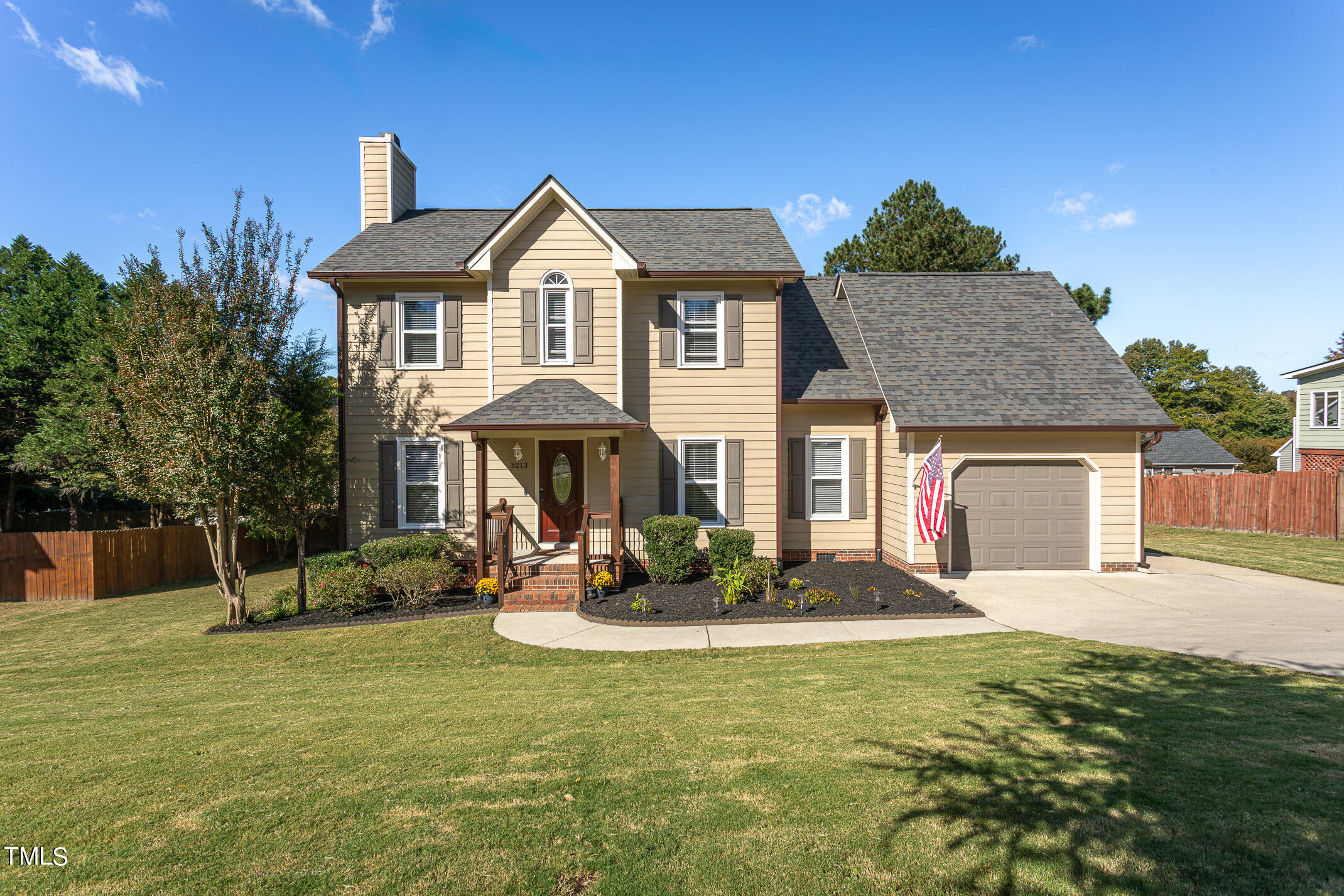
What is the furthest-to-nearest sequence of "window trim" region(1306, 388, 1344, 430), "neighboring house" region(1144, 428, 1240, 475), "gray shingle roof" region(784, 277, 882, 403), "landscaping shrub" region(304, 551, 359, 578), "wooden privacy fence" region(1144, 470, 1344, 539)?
1. "neighboring house" region(1144, 428, 1240, 475)
2. "window trim" region(1306, 388, 1344, 430)
3. "wooden privacy fence" region(1144, 470, 1344, 539)
4. "gray shingle roof" region(784, 277, 882, 403)
5. "landscaping shrub" region(304, 551, 359, 578)

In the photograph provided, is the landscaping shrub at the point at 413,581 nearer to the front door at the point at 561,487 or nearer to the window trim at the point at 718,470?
the front door at the point at 561,487

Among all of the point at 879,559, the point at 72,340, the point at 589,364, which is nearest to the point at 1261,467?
the point at 879,559

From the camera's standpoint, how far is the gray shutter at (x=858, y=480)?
13016mm

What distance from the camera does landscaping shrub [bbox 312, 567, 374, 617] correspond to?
33.1 ft

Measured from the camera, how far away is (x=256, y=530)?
11555mm

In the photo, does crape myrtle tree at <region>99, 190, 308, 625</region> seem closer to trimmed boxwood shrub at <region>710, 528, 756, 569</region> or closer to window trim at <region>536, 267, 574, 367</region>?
window trim at <region>536, 267, 574, 367</region>

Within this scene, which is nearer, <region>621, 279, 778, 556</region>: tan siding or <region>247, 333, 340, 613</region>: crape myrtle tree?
<region>247, 333, 340, 613</region>: crape myrtle tree

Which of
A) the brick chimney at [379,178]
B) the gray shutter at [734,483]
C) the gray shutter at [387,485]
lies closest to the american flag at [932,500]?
the gray shutter at [734,483]

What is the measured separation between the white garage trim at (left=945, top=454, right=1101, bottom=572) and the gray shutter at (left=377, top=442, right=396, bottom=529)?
10777 mm

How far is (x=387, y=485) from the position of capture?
39.4 ft

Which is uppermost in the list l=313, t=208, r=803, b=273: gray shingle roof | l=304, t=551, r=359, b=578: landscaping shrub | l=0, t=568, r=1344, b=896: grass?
l=313, t=208, r=803, b=273: gray shingle roof

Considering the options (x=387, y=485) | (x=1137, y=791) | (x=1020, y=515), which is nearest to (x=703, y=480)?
(x=387, y=485)

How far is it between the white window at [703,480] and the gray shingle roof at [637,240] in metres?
3.47

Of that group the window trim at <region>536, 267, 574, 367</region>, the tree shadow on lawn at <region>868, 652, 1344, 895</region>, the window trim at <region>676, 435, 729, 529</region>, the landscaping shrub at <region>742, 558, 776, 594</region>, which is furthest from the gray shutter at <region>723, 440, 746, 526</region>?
the tree shadow on lawn at <region>868, 652, 1344, 895</region>
